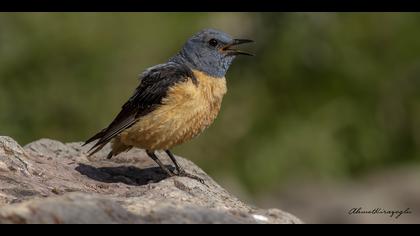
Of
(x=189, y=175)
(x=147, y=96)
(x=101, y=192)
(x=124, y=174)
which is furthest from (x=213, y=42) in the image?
(x=101, y=192)

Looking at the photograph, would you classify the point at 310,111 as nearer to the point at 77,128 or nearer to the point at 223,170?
the point at 223,170

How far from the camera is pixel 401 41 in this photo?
43.4 feet

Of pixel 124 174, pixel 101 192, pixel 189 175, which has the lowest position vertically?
pixel 101 192

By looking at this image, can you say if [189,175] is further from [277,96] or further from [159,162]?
[277,96]

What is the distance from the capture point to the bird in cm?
764

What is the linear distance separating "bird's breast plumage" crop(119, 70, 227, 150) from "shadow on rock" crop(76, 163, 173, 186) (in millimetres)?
251

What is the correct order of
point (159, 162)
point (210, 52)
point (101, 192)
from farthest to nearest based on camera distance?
point (210, 52) < point (159, 162) < point (101, 192)

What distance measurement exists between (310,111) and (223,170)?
148 centimetres

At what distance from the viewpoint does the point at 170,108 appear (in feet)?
25.1

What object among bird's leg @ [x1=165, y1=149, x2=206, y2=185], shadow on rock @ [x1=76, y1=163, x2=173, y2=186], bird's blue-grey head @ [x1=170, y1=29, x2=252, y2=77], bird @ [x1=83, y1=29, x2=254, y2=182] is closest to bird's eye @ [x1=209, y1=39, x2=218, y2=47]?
bird's blue-grey head @ [x1=170, y1=29, x2=252, y2=77]

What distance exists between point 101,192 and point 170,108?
1160 mm
